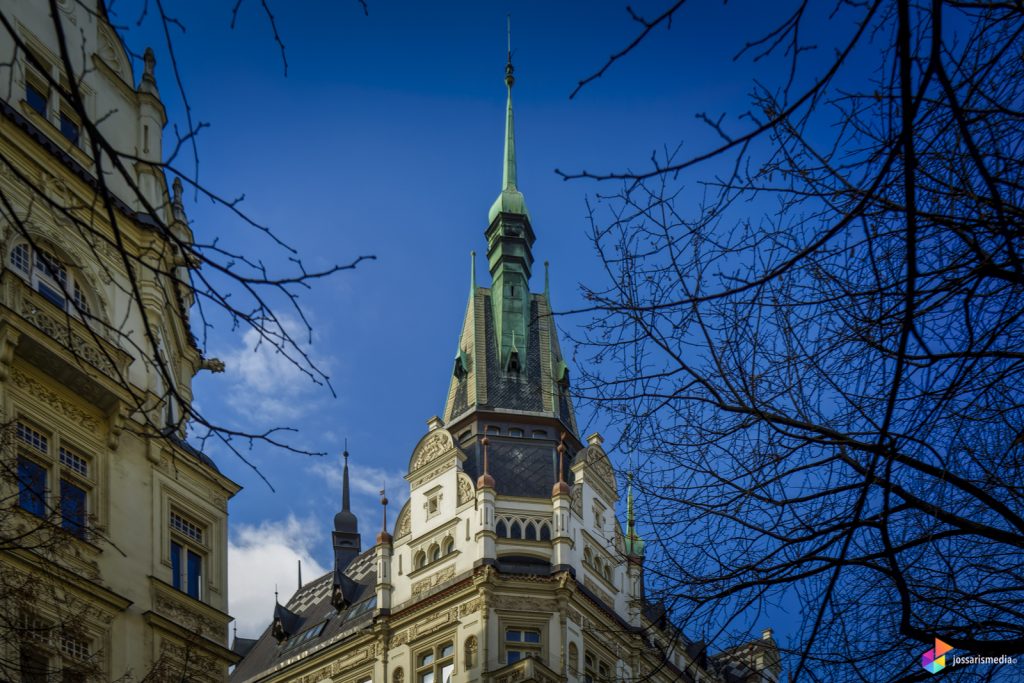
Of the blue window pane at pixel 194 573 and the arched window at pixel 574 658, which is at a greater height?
the arched window at pixel 574 658

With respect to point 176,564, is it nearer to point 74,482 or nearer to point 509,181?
point 74,482

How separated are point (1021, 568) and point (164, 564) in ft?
49.4

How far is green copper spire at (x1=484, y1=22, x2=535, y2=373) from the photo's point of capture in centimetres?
5547

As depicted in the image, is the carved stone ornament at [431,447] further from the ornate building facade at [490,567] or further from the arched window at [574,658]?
the arched window at [574,658]

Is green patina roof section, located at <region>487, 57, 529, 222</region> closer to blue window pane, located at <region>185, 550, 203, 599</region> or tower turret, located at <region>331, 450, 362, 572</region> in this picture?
tower turret, located at <region>331, 450, 362, 572</region>

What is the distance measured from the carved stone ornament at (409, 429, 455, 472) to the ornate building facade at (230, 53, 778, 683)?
58 mm

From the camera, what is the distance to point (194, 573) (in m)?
23.2

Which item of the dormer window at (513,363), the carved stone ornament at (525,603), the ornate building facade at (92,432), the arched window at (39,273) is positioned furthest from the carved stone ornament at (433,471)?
the arched window at (39,273)

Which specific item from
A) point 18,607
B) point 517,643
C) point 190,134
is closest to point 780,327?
point 190,134

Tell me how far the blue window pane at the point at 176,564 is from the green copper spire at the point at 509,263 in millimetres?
31372

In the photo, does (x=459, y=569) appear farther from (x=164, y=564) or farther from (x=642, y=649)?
(x=164, y=564)

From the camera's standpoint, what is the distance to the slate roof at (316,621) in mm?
48875

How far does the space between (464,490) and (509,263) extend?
1430 cm

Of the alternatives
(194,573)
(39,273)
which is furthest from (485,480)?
(39,273)
